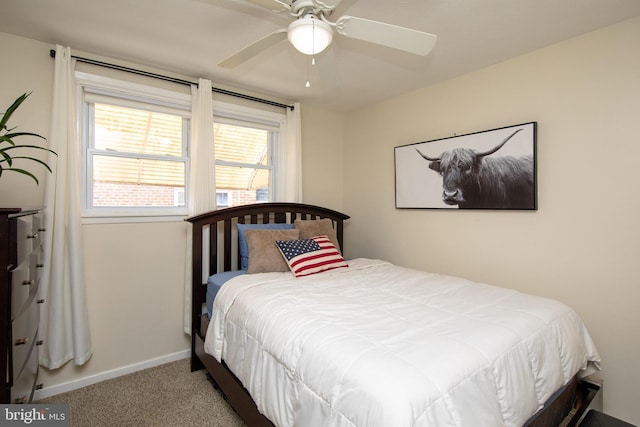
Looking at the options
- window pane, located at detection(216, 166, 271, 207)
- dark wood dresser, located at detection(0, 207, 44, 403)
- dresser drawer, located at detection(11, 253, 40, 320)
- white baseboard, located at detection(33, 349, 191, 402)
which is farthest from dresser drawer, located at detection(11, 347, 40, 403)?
window pane, located at detection(216, 166, 271, 207)

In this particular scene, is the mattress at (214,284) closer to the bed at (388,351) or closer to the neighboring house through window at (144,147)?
the bed at (388,351)

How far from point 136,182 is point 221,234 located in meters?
0.81

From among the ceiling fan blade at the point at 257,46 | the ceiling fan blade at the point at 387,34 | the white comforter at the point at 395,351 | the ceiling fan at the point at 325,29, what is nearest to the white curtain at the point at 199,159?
the white comforter at the point at 395,351

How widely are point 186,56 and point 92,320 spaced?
6.88 ft

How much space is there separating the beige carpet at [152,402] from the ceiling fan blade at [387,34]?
7.51 feet

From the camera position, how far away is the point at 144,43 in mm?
2137

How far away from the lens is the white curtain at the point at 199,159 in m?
2.58

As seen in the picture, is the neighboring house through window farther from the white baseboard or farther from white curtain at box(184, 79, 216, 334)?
the white baseboard

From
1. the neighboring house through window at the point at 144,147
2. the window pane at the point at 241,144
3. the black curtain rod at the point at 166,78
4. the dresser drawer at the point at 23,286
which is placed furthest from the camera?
the window pane at the point at 241,144

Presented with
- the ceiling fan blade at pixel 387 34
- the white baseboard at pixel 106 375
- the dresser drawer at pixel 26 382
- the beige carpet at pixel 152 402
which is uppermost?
the ceiling fan blade at pixel 387 34

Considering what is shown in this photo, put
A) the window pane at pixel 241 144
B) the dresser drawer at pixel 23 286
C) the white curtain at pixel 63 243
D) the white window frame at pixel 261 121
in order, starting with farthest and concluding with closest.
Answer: the window pane at pixel 241 144, the white window frame at pixel 261 121, the white curtain at pixel 63 243, the dresser drawer at pixel 23 286

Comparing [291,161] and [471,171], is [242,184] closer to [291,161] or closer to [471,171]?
[291,161]

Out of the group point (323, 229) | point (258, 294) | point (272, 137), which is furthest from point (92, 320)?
point (272, 137)

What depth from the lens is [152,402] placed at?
2.04 metres
